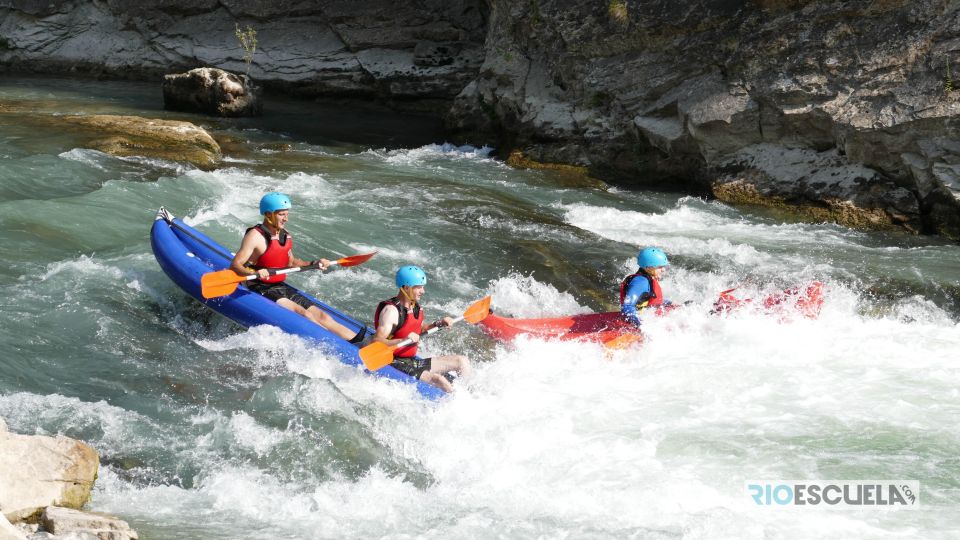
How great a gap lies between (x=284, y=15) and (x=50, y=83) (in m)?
5.26

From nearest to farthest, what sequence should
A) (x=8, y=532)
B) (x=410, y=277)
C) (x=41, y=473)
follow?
(x=8, y=532) < (x=41, y=473) < (x=410, y=277)

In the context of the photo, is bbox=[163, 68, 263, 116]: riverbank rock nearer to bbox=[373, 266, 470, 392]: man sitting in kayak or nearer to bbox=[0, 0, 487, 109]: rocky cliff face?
bbox=[0, 0, 487, 109]: rocky cliff face

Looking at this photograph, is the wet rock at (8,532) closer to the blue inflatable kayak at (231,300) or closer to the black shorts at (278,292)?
the blue inflatable kayak at (231,300)

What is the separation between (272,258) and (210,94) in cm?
1111

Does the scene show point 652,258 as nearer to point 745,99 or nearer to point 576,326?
point 576,326

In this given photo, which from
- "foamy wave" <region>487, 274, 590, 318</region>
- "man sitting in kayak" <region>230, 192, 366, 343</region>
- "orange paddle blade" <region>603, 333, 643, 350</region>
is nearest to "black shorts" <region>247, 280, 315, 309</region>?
"man sitting in kayak" <region>230, 192, 366, 343</region>

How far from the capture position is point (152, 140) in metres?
→ 12.5

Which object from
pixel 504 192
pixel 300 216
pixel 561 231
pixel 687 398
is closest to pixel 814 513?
pixel 687 398

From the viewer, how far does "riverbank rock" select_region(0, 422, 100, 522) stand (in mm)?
4199

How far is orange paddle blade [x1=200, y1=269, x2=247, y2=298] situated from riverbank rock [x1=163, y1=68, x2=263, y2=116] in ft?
35.9

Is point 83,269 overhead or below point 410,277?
below

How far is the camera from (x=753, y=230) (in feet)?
36.0

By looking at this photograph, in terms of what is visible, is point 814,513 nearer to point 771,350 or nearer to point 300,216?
point 771,350

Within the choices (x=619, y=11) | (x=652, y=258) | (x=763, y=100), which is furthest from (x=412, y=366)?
(x=619, y=11)
